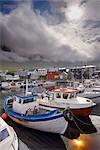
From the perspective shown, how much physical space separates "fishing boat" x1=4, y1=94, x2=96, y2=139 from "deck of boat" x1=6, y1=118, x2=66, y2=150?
85 millimetres

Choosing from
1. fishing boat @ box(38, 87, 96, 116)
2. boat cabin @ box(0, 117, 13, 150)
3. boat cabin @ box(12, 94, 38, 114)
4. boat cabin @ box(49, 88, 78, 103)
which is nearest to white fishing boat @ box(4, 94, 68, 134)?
boat cabin @ box(12, 94, 38, 114)

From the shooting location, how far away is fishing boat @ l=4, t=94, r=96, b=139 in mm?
2693

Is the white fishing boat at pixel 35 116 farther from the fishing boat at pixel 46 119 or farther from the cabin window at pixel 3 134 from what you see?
the cabin window at pixel 3 134

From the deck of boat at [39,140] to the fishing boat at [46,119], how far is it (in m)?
0.09

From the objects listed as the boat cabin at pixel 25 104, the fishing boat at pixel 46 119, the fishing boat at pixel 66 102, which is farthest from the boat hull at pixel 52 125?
the fishing boat at pixel 66 102

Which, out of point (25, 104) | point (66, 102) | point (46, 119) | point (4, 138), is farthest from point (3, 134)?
point (66, 102)

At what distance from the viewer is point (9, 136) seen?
4.08 feet

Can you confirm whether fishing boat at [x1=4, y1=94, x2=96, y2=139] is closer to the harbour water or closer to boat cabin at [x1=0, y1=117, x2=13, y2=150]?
the harbour water

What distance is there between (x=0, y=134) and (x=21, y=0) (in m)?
1.38

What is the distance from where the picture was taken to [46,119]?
2.70 m

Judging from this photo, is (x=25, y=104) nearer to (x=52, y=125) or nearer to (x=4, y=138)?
(x=52, y=125)

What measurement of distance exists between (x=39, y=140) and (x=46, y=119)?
26 cm

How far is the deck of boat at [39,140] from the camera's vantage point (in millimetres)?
2477

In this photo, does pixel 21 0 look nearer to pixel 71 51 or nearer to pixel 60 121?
pixel 71 51
